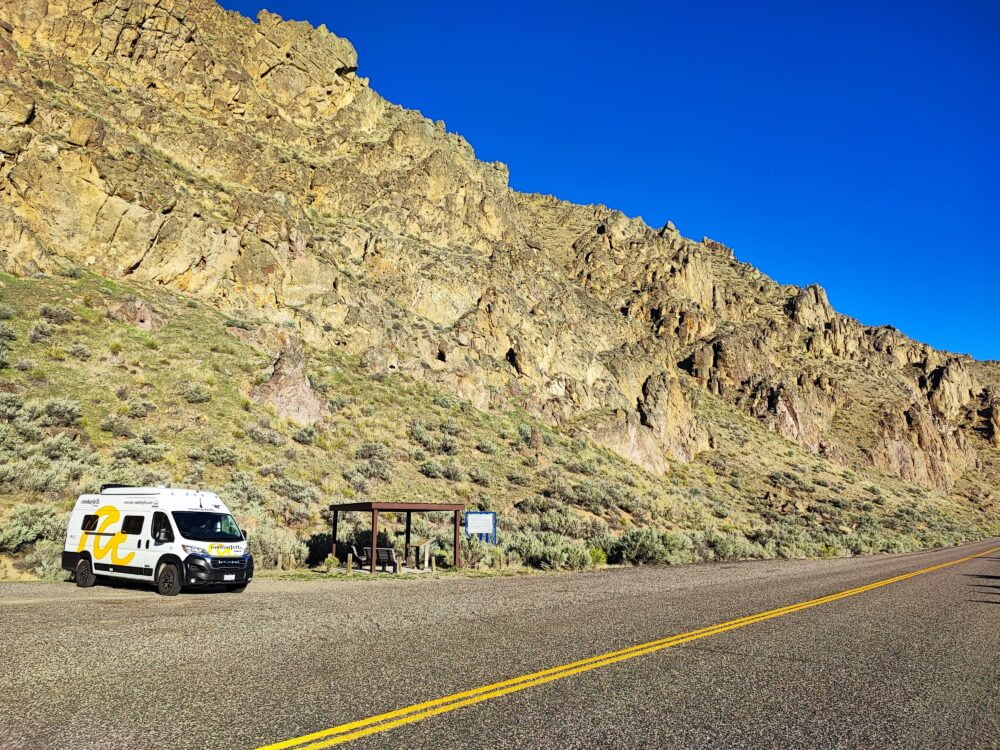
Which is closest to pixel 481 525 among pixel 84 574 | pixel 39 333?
pixel 84 574

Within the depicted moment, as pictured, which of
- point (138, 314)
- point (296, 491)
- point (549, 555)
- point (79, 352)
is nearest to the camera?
point (549, 555)

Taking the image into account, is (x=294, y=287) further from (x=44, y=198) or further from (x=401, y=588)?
(x=401, y=588)

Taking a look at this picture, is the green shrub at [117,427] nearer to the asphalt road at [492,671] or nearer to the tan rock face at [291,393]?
the tan rock face at [291,393]

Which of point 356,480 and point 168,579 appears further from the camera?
point 356,480

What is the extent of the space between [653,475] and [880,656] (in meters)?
41.8

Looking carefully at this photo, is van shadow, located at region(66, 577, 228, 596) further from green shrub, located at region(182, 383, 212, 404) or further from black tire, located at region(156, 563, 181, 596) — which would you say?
green shrub, located at region(182, 383, 212, 404)

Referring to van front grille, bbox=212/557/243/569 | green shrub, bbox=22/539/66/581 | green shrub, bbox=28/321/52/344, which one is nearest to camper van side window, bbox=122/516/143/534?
van front grille, bbox=212/557/243/569

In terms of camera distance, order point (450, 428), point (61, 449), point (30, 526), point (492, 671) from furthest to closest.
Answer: point (450, 428) < point (61, 449) < point (30, 526) < point (492, 671)

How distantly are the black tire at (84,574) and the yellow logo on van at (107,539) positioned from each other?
0.99 feet

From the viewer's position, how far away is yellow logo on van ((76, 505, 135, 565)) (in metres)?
14.1

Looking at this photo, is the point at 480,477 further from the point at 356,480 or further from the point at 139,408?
the point at 139,408

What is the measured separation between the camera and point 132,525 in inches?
557

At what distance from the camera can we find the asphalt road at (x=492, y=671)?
5.14 m

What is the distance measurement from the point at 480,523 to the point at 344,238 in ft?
108
